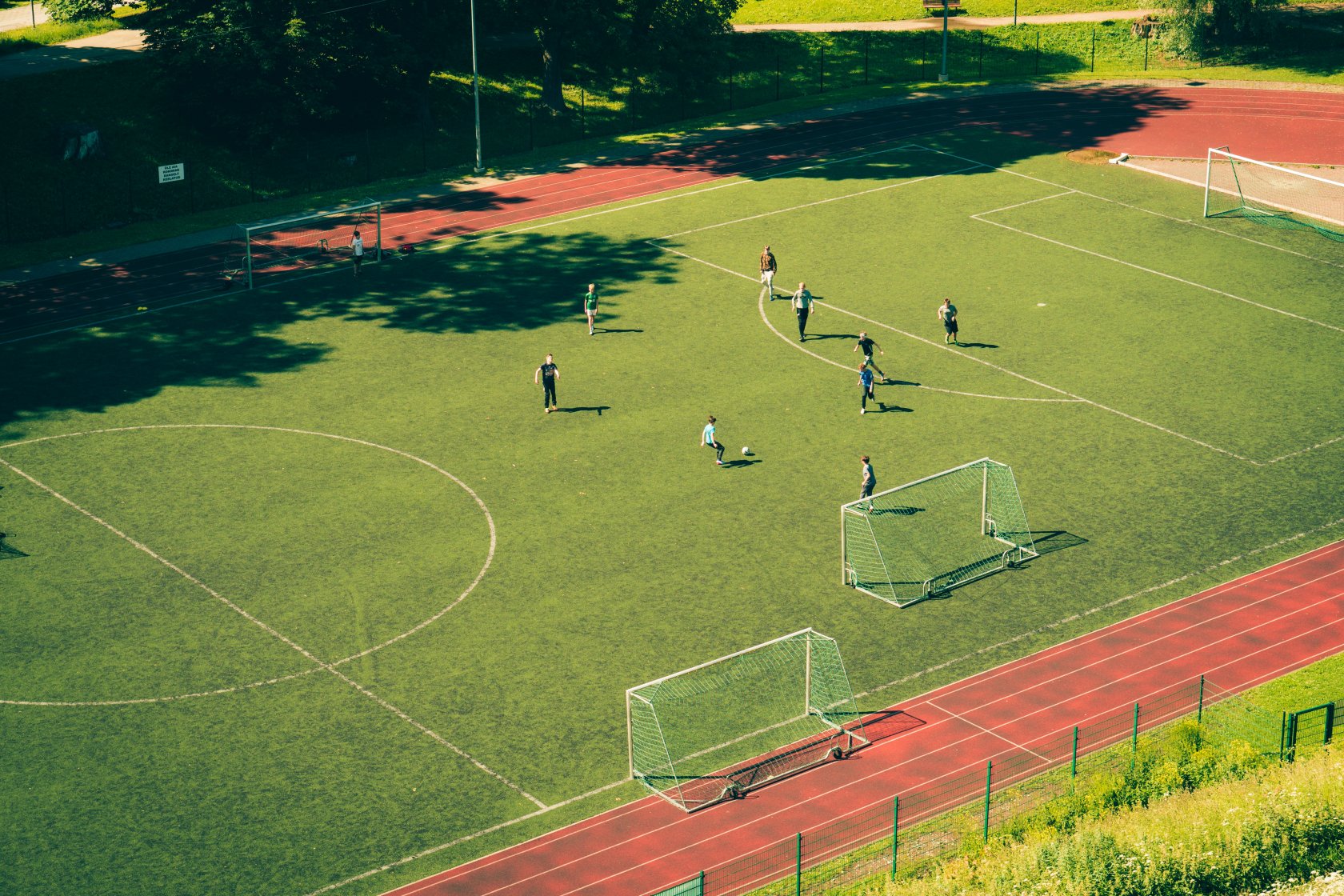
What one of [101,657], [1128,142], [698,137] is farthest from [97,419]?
[1128,142]

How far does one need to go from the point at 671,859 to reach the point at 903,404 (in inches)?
831

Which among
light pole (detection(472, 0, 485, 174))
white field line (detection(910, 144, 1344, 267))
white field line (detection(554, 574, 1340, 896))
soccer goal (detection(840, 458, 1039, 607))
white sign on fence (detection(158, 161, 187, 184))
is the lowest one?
white field line (detection(554, 574, 1340, 896))

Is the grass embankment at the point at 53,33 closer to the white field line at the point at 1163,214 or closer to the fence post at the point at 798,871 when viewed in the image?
the white field line at the point at 1163,214

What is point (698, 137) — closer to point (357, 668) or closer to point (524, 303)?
point (524, 303)

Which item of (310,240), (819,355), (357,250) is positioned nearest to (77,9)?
(310,240)

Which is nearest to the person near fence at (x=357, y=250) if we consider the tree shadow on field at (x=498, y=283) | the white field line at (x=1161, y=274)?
the tree shadow on field at (x=498, y=283)

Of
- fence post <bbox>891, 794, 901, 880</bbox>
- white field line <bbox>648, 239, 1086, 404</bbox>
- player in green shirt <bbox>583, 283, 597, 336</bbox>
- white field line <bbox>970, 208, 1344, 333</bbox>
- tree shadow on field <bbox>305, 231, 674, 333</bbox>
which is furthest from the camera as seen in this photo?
tree shadow on field <bbox>305, 231, 674, 333</bbox>

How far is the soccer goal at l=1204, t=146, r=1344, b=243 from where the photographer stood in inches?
2306

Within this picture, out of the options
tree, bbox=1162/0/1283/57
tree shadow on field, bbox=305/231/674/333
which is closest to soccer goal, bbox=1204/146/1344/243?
tree, bbox=1162/0/1283/57

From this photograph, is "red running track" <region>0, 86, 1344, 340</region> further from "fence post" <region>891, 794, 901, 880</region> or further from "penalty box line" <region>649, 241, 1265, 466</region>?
"fence post" <region>891, 794, 901, 880</region>

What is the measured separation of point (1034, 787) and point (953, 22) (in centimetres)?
7237

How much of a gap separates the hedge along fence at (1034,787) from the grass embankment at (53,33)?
186ft

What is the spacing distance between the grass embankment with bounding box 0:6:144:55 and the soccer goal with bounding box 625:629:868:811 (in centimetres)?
5179

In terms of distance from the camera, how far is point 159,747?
94.9ft
